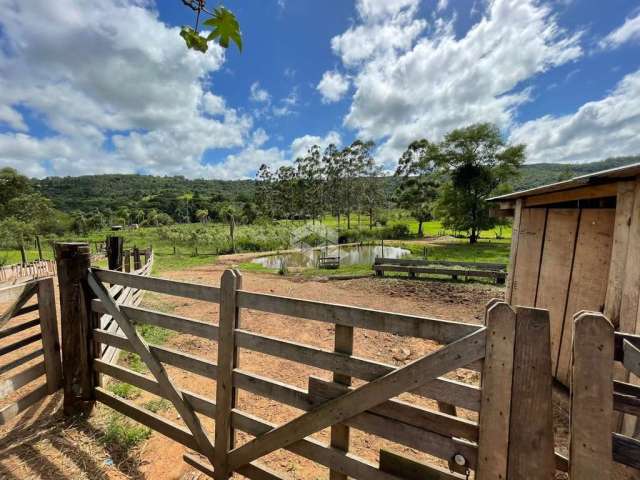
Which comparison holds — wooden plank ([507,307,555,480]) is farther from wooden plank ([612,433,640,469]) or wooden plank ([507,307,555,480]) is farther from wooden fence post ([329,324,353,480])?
Result: wooden fence post ([329,324,353,480])

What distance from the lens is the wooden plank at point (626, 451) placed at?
4.09ft

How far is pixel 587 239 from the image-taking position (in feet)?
11.2

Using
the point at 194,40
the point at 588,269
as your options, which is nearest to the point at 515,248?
the point at 588,269

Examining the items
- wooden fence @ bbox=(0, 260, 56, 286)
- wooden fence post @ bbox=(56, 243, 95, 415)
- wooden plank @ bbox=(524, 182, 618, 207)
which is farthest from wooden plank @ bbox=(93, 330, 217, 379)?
wooden fence @ bbox=(0, 260, 56, 286)

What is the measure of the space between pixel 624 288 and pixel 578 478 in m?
2.22

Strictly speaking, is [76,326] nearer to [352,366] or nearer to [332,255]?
[352,366]

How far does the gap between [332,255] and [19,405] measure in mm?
21020

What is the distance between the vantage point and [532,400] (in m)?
1.36

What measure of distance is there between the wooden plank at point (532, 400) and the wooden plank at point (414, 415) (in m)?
0.20

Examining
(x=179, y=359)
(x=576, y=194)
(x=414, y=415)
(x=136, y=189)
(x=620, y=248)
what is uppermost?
(x=136, y=189)

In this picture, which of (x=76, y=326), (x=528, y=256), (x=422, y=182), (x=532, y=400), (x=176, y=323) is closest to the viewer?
(x=532, y=400)

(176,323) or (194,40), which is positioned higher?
(194,40)

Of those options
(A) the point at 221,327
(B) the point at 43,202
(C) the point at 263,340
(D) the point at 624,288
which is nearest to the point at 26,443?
(A) the point at 221,327

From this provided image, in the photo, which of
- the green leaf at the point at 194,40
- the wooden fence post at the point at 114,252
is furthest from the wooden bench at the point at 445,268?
the green leaf at the point at 194,40
